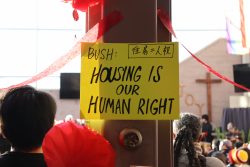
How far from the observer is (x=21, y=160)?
3.62 feet

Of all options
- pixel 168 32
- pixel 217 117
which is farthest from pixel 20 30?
pixel 168 32

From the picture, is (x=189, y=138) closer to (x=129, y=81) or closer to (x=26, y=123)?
(x=129, y=81)

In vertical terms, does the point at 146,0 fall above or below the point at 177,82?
above

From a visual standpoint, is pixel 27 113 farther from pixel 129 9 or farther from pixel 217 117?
pixel 217 117

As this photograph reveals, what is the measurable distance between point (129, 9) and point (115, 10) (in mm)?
49

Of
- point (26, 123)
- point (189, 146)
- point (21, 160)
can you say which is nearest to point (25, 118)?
point (26, 123)

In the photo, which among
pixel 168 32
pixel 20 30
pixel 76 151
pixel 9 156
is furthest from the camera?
pixel 20 30

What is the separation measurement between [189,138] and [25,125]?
1.02 meters

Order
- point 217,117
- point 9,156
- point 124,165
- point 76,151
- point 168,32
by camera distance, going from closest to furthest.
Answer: point 76,151
point 9,156
point 124,165
point 168,32
point 217,117

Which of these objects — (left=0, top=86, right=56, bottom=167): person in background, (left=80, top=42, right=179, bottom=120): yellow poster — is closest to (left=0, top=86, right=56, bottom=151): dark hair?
(left=0, top=86, right=56, bottom=167): person in background

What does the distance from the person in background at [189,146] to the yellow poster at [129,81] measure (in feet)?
2.59

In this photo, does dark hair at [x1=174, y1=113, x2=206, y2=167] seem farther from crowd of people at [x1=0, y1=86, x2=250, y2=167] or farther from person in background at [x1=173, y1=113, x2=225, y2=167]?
crowd of people at [x1=0, y1=86, x2=250, y2=167]

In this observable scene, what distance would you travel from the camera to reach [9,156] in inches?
43.8

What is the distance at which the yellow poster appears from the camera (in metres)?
1.13
